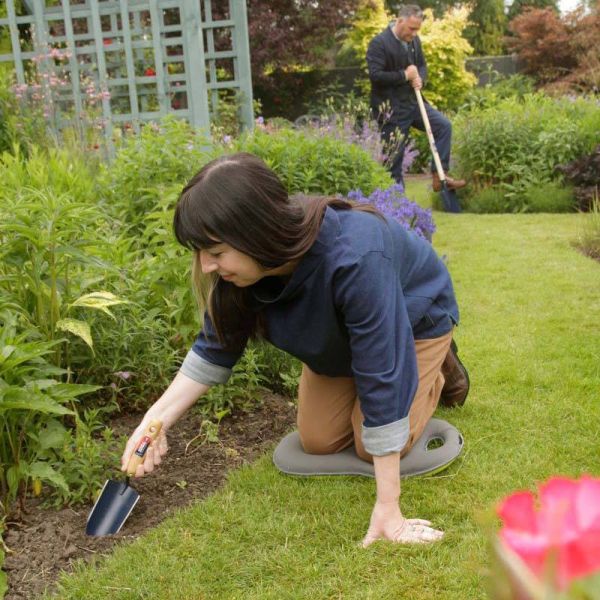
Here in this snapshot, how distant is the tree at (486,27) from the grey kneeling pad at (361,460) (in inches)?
896

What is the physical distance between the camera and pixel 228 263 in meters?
1.96

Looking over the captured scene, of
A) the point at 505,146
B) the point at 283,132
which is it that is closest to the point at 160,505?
the point at 283,132

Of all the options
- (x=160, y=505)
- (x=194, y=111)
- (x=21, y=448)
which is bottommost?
(x=160, y=505)

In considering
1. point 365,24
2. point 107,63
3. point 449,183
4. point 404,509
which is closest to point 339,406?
point 404,509

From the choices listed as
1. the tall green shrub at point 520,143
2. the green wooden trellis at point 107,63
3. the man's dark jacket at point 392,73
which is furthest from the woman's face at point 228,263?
the tall green shrub at point 520,143

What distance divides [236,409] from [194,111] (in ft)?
15.6

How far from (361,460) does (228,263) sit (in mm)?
1037

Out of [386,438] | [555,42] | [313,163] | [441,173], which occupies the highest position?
[555,42]

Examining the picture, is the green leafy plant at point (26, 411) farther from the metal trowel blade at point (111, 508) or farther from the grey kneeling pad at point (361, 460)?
the grey kneeling pad at point (361, 460)

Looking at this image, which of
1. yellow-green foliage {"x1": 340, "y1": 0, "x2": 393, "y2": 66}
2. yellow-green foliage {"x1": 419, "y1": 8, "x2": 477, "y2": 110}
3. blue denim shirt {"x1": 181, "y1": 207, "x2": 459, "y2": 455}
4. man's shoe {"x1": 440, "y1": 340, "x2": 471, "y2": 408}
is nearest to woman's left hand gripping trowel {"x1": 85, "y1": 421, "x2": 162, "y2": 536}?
blue denim shirt {"x1": 181, "y1": 207, "x2": 459, "y2": 455}

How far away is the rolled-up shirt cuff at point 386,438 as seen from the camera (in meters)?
2.06

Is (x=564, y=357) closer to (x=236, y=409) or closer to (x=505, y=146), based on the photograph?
(x=236, y=409)

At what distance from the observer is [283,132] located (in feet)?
14.8

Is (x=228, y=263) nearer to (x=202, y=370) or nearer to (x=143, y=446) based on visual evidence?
(x=202, y=370)
